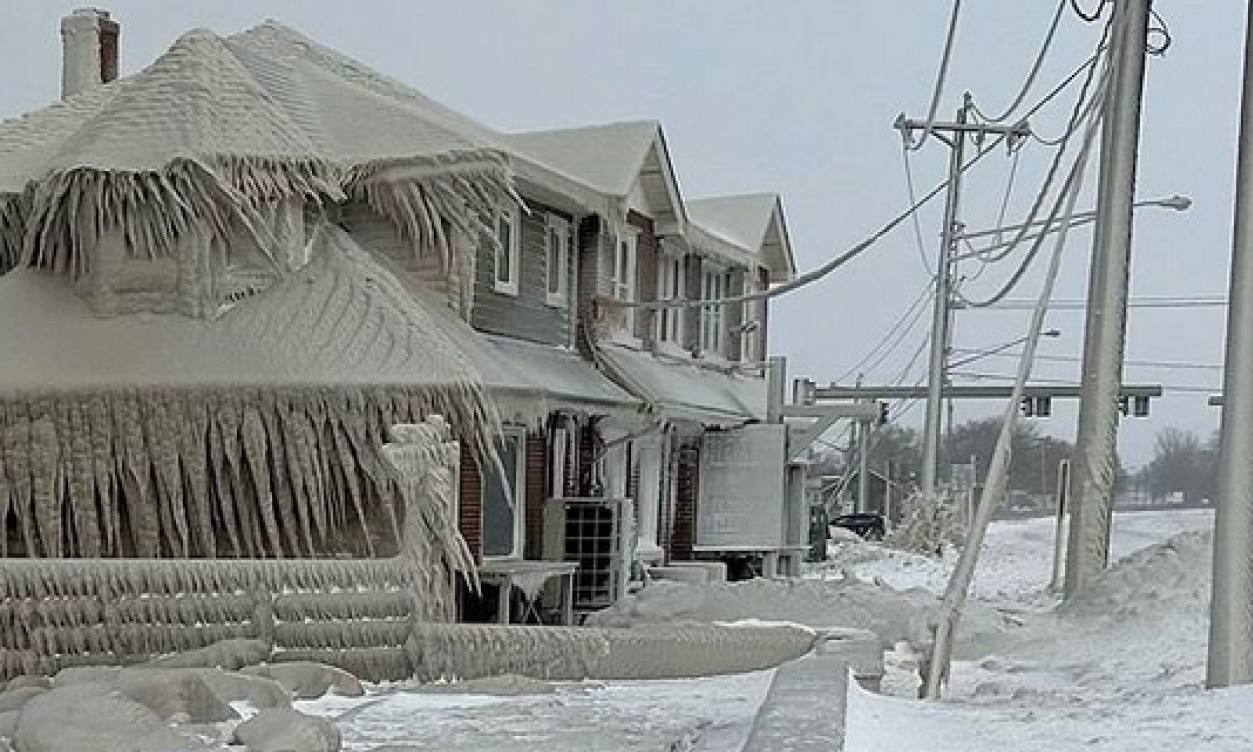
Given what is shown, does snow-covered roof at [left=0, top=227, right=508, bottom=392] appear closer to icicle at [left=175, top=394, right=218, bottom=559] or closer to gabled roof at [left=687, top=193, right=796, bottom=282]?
icicle at [left=175, top=394, right=218, bottom=559]

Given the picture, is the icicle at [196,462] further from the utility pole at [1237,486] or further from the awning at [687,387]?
the utility pole at [1237,486]

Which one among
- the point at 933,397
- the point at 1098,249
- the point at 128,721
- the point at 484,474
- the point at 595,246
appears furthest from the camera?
the point at 933,397

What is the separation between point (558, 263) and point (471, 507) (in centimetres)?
356

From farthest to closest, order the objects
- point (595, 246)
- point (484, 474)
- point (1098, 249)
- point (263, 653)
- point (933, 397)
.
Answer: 1. point (933, 397)
2. point (595, 246)
3. point (484, 474)
4. point (1098, 249)
5. point (263, 653)

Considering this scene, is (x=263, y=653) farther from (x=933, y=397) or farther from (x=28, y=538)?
(x=933, y=397)

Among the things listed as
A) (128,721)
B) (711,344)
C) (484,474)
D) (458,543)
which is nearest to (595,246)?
(484,474)

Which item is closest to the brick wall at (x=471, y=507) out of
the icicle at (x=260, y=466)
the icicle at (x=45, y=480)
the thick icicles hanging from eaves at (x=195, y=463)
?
the thick icicles hanging from eaves at (x=195, y=463)

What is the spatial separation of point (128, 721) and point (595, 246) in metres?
12.8

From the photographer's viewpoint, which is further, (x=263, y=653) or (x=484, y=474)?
(x=484, y=474)

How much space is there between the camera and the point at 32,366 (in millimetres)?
11938

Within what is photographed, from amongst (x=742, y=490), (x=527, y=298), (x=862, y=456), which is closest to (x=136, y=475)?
(x=527, y=298)

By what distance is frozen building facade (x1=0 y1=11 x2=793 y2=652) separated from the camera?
1162 centimetres

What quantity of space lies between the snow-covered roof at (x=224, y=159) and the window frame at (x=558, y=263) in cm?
226

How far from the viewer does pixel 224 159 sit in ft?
40.2
